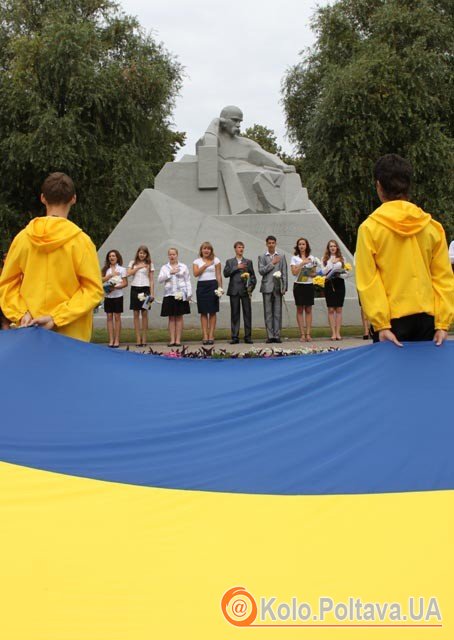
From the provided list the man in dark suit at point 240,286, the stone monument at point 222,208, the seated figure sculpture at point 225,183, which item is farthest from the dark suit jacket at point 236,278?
the seated figure sculpture at point 225,183

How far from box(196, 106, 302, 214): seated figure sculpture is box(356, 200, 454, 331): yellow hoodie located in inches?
616

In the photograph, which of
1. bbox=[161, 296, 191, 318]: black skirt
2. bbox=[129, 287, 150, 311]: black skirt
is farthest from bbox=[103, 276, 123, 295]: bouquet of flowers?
bbox=[161, 296, 191, 318]: black skirt

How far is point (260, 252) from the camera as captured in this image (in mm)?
19047

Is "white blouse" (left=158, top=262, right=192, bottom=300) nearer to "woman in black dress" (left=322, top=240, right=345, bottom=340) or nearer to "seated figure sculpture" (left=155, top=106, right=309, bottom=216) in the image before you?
"woman in black dress" (left=322, top=240, right=345, bottom=340)

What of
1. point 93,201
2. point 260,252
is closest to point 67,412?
point 260,252

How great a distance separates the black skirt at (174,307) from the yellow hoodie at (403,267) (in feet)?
34.8

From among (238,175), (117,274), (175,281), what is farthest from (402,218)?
(238,175)

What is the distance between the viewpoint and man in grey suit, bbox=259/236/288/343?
14.9 metres

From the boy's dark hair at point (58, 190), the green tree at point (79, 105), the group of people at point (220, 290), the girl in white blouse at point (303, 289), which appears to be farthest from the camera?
the green tree at point (79, 105)

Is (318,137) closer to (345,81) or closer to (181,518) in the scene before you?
(345,81)

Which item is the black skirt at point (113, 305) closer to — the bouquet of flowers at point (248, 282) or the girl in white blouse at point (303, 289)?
the bouquet of flowers at point (248, 282)

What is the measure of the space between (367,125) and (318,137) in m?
2.02

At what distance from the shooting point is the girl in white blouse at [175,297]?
48.1 feet

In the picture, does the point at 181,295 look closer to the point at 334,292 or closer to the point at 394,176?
the point at 334,292
